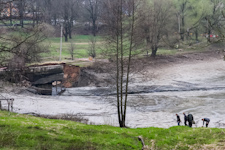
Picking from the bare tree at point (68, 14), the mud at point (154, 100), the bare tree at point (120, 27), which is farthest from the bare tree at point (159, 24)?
the bare tree at point (120, 27)

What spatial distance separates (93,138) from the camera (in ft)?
40.0

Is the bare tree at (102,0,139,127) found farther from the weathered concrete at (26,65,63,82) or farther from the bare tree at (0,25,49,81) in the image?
the weathered concrete at (26,65,63,82)

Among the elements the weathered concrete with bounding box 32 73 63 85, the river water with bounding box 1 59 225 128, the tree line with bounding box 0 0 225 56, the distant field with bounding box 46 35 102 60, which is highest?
the tree line with bounding box 0 0 225 56

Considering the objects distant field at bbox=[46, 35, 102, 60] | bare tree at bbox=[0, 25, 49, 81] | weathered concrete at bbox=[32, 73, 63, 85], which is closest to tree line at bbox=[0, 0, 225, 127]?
bare tree at bbox=[0, 25, 49, 81]

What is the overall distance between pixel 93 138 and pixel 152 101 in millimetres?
18595

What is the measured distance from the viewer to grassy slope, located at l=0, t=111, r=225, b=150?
1097 cm

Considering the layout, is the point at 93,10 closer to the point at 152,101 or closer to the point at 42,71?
the point at 42,71

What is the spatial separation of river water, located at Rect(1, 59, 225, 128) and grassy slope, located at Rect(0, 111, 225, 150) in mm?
6201

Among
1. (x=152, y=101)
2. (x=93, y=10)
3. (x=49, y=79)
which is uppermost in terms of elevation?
(x=93, y=10)

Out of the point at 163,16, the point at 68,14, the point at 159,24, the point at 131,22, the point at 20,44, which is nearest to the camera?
the point at 20,44

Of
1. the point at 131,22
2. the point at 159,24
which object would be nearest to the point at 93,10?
the point at 159,24

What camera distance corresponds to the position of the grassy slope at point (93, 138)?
1097 centimetres

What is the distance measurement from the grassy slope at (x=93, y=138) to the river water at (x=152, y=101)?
20.3 ft

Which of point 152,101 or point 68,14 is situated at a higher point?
point 68,14
